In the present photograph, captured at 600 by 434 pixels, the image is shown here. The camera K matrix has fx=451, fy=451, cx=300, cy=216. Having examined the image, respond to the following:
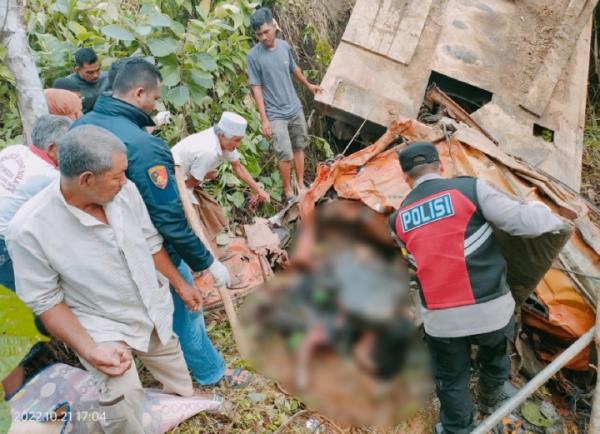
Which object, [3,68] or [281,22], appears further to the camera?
[281,22]

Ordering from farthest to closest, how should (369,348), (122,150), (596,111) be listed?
(596,111), (369,348), (122,150)

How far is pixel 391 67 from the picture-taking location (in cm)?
445

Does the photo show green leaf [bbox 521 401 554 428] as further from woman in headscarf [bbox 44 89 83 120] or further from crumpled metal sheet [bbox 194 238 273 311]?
woman in headscarf [bbox 44 89 83 120]

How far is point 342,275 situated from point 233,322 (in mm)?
1267

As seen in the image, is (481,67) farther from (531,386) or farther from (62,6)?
(62,6)

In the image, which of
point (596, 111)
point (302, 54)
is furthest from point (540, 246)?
point (596, 111)

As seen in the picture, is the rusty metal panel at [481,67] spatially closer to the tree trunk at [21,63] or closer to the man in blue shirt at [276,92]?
the man in blue shirt at [276,92]

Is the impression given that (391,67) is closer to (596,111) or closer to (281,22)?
(281,22)

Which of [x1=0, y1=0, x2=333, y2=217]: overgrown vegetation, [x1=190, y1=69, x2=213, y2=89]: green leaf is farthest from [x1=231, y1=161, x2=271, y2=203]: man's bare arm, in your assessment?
[x1=190, y1=69, x2=213, y2=89]: green leaf

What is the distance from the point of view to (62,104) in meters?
2.99

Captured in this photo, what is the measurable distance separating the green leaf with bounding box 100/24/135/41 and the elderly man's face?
245 cm

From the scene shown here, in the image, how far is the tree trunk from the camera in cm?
256

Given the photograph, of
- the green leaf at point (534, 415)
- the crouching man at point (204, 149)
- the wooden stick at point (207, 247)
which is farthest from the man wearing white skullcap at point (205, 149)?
the green leaf at point (534, 415)

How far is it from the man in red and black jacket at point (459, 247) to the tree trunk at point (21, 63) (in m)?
2.22
